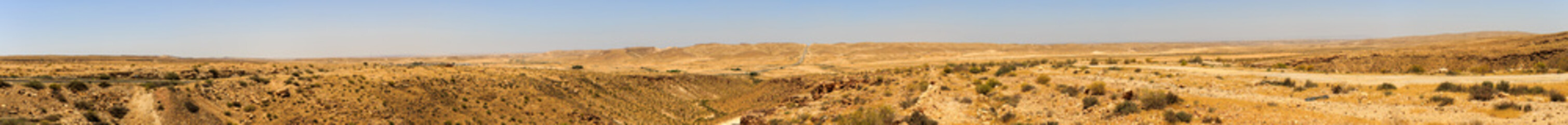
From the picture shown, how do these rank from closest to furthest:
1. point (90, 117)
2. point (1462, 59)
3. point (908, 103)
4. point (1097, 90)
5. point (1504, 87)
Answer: point (1504, 87) < point (90, 117) < point (1097, 90) < point (908, 103) < point (1462, 59)

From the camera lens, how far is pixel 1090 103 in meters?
15.7

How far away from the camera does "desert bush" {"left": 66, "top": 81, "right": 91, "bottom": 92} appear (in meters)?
16.5

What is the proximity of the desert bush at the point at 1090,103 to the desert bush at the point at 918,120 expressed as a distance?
10.6ft

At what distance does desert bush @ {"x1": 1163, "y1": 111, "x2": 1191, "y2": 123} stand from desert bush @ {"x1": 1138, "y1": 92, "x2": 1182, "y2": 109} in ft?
3.50

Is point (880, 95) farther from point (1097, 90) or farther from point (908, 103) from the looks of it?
point (1097, 90)

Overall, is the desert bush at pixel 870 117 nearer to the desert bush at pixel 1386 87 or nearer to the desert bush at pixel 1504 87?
the desert bush at pixel 1386 87

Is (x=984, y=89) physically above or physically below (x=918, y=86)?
above

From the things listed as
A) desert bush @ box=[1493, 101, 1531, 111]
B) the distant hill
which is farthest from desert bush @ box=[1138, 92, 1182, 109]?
the distant hill

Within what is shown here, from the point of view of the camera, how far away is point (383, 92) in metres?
22.2

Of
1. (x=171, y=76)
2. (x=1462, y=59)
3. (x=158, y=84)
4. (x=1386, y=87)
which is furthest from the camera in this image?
(x=1462, y=59)

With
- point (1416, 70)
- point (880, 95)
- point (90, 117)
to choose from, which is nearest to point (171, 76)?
point (90, 117)

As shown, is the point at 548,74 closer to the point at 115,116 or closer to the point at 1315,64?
the point at 115,116

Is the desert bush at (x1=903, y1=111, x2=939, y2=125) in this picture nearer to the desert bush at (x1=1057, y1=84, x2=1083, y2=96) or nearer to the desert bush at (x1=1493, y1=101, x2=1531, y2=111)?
the desert bush at (x1=1057, y1=84, x2=1083, y2=96)

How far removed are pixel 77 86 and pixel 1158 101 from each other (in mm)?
23822
